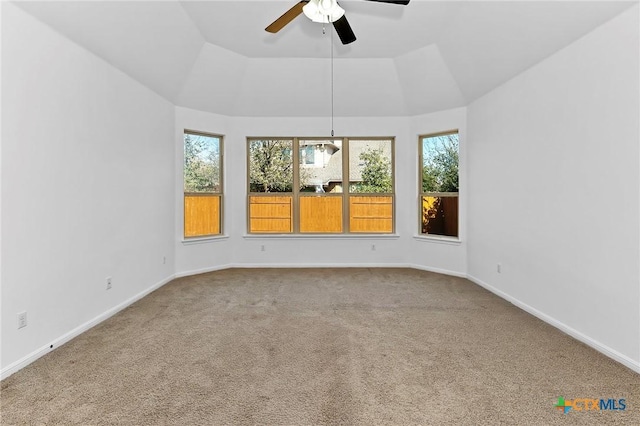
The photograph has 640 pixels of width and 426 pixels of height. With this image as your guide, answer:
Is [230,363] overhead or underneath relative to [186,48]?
underneath

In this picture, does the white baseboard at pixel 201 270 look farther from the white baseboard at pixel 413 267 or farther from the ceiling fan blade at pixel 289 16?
the ceiling fan blade at pixel 289 16

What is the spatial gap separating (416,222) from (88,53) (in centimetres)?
498

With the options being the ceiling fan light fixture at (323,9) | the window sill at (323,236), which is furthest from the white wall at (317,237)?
the ceiling fan light fixture at (323,9)

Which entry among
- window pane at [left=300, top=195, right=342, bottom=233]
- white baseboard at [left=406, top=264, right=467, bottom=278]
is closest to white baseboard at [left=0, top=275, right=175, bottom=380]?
window pane at [left=300, top=195, right=342, bottom=233]

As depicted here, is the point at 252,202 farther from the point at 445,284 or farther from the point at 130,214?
the point at 445,284

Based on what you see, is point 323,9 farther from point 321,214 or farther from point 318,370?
point 321,214

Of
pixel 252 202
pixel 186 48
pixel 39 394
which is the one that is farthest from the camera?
pixel 252 202

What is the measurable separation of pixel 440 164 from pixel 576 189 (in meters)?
2.59

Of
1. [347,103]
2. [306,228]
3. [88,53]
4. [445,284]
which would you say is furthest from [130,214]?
[445,284]

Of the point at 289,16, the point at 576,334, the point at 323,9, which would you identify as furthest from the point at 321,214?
the point at 576,334

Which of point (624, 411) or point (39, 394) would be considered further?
point (39, 394)

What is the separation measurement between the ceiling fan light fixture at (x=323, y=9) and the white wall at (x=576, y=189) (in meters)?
2.14

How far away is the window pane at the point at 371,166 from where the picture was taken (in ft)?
18.8

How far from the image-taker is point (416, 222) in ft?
18.1
